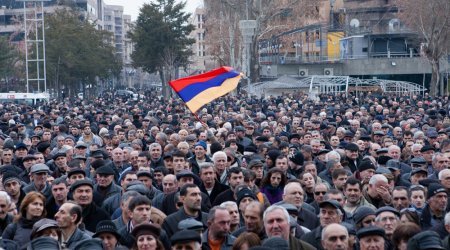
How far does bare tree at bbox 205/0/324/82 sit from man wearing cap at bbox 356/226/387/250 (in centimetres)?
5107

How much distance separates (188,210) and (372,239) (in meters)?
2.53

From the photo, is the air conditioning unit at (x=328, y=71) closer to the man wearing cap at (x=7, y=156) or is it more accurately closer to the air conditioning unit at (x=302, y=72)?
the air conditioning unit at (x=302, y=72)

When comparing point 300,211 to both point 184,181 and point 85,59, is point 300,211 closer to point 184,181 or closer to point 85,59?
point 184,181

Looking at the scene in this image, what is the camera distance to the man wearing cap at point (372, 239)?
8055mm

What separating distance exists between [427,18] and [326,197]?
52296mm

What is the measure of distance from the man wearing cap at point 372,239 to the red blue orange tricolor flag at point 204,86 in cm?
1037

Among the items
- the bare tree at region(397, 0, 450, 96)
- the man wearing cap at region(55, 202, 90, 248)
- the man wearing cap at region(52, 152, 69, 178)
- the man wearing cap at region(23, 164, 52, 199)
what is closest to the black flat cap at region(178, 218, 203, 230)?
the man wearing cap at region(55, 202, 90, 248)

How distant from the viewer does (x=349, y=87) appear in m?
53.7

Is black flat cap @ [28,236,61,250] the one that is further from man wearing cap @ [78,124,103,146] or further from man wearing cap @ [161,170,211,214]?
man wearing cap @ [78,124,103,146]

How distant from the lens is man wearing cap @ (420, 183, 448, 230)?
10289 millimetres

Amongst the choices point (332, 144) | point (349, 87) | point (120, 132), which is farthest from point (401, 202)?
point (349, 87)

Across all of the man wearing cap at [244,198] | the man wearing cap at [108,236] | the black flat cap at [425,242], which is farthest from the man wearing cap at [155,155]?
the black flat cap at [425,242]

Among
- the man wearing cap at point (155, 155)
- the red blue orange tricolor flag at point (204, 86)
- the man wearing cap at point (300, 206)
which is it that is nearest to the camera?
the man wearing cap at point (300, 206)

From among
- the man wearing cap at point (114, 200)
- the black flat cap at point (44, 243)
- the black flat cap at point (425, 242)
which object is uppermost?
the black flat cap at point (425, 242)
